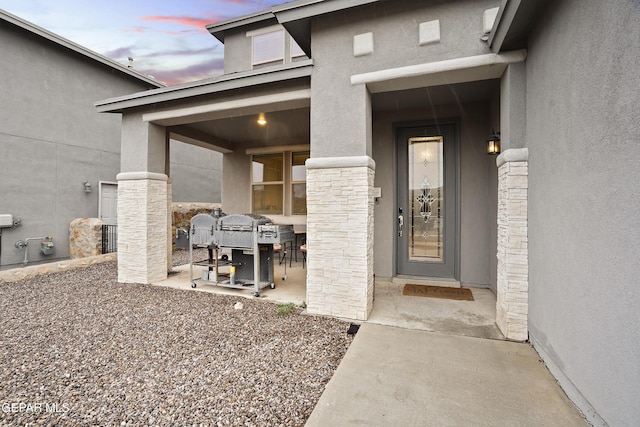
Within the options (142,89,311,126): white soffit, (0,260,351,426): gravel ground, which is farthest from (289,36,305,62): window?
(0,260,351,426): gravel ground

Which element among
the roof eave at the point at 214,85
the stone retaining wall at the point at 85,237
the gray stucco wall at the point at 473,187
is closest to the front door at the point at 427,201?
the gray stucco wall at the point at 473,187

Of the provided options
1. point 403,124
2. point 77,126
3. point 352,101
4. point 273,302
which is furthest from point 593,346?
point 77,126

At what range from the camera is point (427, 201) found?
494 centimetres

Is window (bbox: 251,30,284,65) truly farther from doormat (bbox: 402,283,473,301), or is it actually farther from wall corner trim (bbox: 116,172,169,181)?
doormat (bbox: 402,283,473,301)

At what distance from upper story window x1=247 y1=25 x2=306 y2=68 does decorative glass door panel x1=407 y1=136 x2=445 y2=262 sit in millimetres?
3745

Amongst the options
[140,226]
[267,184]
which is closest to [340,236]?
[140,226]

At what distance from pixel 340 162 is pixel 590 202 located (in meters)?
2.31

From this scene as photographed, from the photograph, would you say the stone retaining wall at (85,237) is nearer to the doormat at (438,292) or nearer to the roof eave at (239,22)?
the roof eave at (239,22)

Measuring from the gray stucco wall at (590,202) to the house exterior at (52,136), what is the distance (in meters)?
10.4

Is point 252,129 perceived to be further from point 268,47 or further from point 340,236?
point 340,236

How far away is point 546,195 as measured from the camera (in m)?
2.44

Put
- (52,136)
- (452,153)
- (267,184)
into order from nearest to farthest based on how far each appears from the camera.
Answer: (452,153)
(267,184)
(52,136)

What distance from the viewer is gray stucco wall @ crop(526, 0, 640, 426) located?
1.45 metres

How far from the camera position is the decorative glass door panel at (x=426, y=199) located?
4887 mm
